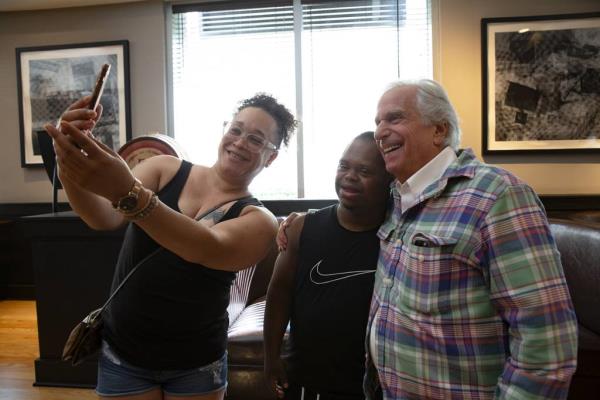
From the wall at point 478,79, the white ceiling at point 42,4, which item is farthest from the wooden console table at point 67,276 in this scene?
the wall at point 478,79

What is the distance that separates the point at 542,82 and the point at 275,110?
348 cm

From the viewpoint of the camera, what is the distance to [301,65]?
14.7 ft

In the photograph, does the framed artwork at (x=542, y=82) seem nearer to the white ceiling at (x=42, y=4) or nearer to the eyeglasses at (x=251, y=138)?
the eyeglasses at (x=251, y=138)

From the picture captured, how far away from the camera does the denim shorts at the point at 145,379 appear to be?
116cm

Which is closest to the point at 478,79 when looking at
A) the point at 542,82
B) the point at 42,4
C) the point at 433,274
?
the point at 542,82

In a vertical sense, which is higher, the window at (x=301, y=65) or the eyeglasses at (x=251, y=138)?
the window at (x=301, y=65)

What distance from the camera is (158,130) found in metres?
4.57

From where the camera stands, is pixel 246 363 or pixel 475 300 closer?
pixel 475 300

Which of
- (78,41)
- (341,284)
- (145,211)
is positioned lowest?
(341,284)

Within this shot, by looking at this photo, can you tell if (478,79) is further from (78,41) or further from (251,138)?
(78,41)

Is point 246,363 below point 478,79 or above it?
below

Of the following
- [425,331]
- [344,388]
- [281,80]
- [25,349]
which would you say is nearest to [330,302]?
[344,388]

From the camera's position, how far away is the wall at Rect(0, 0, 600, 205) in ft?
13.2

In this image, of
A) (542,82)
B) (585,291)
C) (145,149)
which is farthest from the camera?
(542,82)
